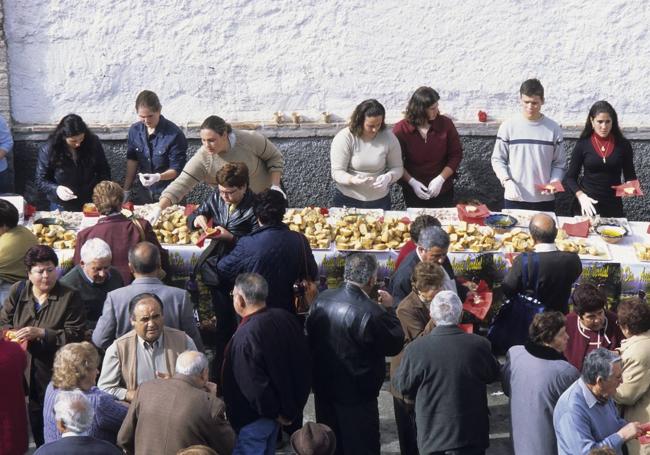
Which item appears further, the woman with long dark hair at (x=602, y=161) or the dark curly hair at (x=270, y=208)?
the woman with long dark hair at (x=602, y=161)

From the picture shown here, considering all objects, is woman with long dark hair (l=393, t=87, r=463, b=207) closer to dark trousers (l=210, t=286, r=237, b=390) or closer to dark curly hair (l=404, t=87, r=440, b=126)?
dark curly hair (l=404, t=87, r=440, b=126)

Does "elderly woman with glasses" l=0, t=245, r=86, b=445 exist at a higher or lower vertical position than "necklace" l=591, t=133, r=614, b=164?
lower

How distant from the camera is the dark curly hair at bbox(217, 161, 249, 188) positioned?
7512 millimetres

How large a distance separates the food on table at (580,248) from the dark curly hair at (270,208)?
221cm

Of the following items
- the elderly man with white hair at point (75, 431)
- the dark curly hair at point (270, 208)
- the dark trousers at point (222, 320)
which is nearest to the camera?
the elderly man with white hair at point (75, 431)

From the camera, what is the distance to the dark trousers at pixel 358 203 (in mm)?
9406

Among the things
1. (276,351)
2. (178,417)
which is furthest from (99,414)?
(276,351)

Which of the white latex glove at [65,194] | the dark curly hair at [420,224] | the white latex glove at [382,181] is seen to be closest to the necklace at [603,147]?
the white latex glove at [382,181]

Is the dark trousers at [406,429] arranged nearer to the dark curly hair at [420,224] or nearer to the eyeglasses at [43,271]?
the dark curly hair at [420,224]

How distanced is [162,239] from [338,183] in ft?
5.83

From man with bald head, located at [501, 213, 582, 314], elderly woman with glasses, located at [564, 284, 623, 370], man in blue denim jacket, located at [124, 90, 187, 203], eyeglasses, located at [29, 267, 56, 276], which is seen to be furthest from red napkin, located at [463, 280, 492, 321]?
man in blue denim jacket, located at [124, 90, 187, 203]

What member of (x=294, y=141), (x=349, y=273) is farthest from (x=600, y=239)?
(x=294, y=141)

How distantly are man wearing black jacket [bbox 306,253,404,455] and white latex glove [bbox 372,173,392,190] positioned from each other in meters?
2.85

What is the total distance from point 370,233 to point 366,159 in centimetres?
116
